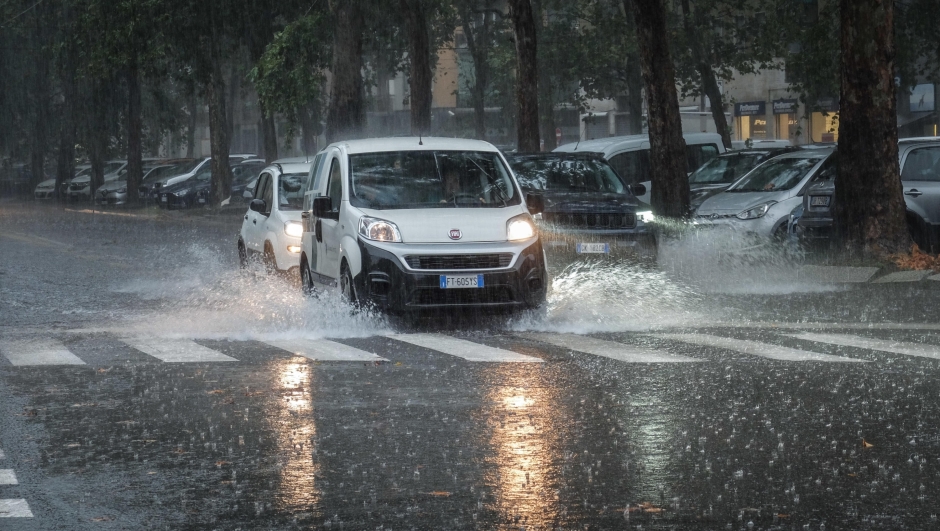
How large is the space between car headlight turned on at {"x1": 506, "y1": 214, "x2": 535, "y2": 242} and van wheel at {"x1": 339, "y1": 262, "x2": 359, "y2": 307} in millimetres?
1500

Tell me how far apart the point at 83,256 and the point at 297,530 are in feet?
63.7

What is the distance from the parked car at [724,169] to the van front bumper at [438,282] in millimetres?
11796

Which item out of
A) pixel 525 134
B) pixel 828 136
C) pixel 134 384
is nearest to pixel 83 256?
pixel 525 134

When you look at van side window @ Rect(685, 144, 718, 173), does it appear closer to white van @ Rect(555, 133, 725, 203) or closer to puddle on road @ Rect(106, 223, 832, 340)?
white van @ Rect(555, 133, 725, 203)

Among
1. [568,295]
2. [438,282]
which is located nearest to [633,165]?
[568,295]

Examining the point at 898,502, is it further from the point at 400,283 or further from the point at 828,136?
the point at 828,136

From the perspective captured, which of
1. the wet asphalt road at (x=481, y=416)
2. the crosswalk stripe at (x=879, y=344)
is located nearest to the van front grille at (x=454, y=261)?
the wet asphalt road at (x=481, y=416)

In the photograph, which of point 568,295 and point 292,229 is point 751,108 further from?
point 568,295

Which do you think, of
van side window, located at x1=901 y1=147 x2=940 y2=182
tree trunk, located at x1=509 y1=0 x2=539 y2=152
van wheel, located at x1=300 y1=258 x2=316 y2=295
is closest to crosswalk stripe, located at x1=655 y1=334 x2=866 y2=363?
van wheel, located at x1=300 y1=258 x2=316 y2=295

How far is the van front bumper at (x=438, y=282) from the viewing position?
1342cm

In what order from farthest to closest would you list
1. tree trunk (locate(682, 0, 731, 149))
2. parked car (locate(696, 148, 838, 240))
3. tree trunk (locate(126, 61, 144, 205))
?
tree trunk (locate(126, 61, 144, 205)) < tree trunk (locate(682, 0, 731, 149)) < parked car (locate(696, 148, 838, 240))

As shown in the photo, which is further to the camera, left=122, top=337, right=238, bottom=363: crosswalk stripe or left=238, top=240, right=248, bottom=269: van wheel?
left=238, top=240, right=248, bottom=269: van wheel

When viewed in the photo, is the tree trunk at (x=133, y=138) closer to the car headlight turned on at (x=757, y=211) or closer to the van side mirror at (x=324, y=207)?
the car headlight turned on at (x=757, y=211)

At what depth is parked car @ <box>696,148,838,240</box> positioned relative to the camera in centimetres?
2158
